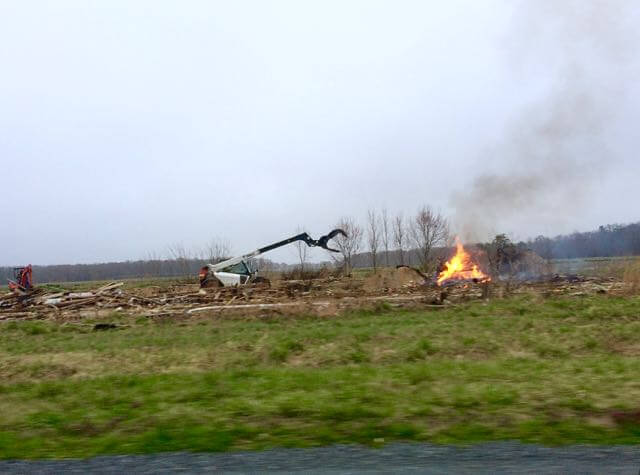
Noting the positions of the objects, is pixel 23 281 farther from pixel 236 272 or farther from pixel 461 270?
pixel 461 270

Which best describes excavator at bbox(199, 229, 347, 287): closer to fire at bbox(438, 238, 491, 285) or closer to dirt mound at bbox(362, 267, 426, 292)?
dirt mound at bbox(362, 267, 426, 292)

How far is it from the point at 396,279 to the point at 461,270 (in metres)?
3.16

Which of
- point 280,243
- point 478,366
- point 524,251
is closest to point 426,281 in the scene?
point 524,251

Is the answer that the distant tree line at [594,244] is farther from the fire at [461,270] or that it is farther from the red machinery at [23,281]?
the red machinery at [23,281]

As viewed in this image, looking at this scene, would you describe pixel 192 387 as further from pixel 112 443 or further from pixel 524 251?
pixel 524 251

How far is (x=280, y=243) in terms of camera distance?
29.4 meters

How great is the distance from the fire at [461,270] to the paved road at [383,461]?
2007 centimetres

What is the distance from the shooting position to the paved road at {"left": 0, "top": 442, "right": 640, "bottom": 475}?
4.49 metres

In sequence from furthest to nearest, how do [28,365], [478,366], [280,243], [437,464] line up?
[280,243] → [28,365] → [478,366] → [437,464]

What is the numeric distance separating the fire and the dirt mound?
1.33 metres

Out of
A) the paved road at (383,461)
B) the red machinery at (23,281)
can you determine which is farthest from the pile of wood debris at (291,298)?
the paved road at (383,461)

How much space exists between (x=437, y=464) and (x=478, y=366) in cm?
454

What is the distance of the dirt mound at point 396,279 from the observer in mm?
26219

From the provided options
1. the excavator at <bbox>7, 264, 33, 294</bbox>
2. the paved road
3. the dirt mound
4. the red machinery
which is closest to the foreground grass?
the paved road
